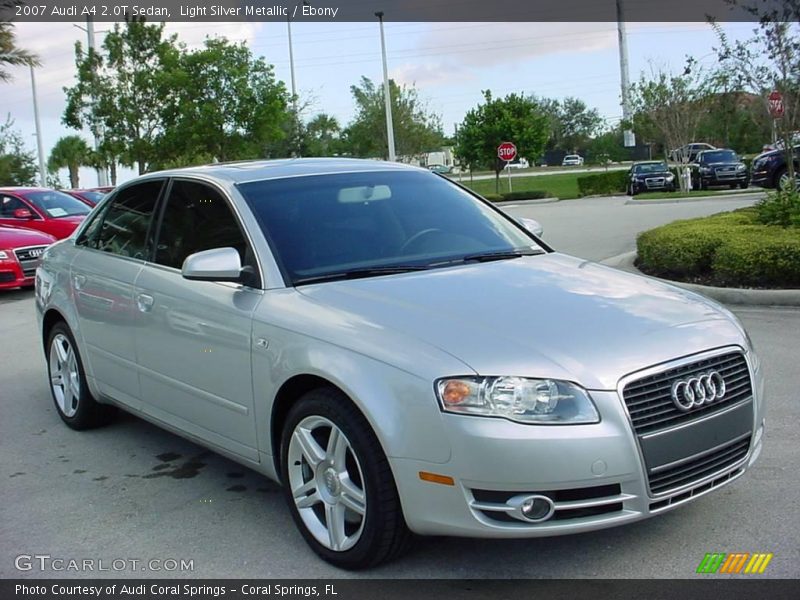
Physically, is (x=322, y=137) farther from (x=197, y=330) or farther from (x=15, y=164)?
(x=197, y=330)

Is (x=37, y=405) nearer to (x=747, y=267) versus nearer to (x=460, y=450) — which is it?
(x=460, y=450)

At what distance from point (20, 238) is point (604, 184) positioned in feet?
87.5

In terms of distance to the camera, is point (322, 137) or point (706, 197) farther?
point (322, 137)

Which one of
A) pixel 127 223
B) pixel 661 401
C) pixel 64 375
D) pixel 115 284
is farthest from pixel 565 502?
pixel 64 375

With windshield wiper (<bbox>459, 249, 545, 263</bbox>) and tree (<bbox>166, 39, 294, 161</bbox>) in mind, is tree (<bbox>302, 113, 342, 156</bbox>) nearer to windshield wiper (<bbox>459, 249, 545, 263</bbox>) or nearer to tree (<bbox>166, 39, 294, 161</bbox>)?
tree (<bbox>166, 39, 294, 161</bbox>)

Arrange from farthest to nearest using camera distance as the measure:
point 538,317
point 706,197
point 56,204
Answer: point 706,197 → point 56,204 → point 538,317

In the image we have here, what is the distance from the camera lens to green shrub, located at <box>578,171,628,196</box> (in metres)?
36.1

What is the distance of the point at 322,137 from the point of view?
2159 inches

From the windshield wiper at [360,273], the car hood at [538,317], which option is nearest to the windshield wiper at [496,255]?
the car hood at [538,317]

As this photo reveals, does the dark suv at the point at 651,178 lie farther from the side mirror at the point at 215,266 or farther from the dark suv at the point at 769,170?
the side mirror at the point at 215,266

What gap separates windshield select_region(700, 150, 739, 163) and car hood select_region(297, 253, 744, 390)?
2969 cm

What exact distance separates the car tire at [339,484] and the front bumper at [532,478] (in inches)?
5.2

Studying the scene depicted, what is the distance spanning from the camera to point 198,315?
14.5 ft

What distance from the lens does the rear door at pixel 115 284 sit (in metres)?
5.14
